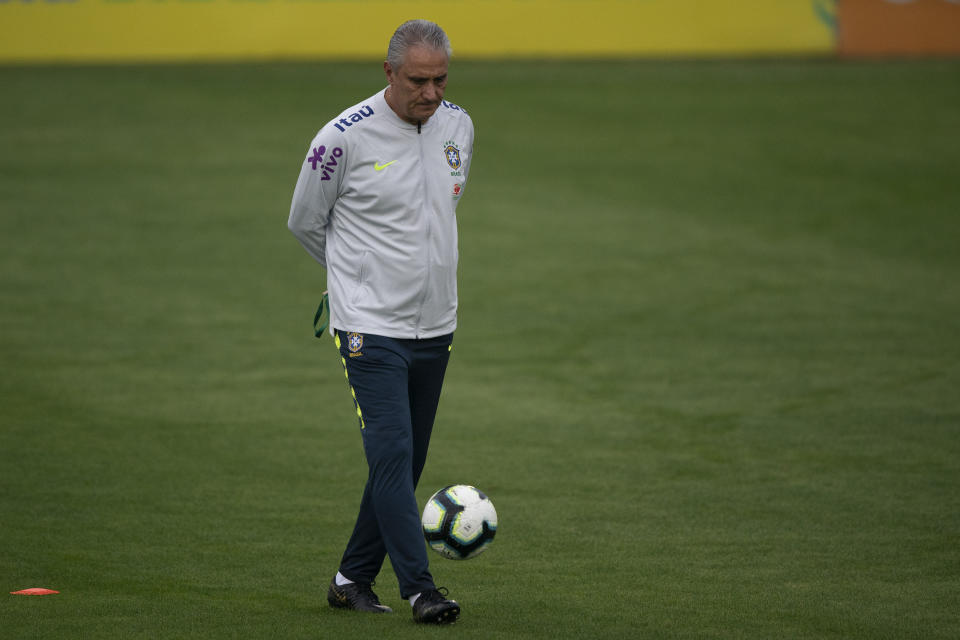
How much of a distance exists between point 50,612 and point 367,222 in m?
2.05

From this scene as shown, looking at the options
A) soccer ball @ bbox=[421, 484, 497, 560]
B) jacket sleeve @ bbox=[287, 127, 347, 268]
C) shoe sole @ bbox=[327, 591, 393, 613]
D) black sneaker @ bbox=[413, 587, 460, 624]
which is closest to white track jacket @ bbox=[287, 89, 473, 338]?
jacket sleeve @ bbox=[287, 127, 347, 268]

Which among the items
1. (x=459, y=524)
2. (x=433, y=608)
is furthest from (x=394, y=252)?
(x=433, y=608)

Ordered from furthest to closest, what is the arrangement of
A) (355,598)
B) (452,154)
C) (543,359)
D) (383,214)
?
(543,359), (355,598), (452,154), (383,214)

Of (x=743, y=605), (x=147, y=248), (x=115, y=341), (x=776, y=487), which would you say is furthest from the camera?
(x=147, y=248)

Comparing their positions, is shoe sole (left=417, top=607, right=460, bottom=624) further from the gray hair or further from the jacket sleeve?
the gray hair

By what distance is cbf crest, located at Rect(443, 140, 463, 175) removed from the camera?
5316mm

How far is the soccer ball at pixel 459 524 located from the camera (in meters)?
5.43

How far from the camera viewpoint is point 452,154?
5340mm

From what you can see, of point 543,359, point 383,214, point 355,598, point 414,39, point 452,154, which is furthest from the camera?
point 543,359

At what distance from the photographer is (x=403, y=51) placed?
16.6 feet

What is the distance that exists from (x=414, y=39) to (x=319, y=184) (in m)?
0.68

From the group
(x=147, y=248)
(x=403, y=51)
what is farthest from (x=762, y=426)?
(x=147, y=248)

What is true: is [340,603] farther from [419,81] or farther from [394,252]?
[419,81]

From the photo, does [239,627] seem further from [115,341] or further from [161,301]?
[161,301]
